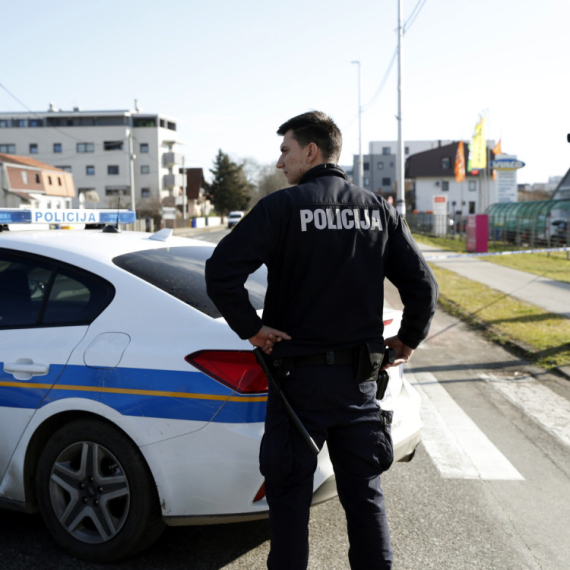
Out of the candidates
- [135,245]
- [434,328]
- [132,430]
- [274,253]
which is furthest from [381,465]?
[434,328]

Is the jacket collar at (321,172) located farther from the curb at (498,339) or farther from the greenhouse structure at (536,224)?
the greenhouse structure at (536,224)

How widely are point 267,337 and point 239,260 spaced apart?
315 mm

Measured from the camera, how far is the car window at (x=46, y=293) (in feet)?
10.6

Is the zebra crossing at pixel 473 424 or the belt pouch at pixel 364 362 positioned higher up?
the belt pouch at pixel 364 362

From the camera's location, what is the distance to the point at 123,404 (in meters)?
2.96

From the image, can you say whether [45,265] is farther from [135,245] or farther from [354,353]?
[354,353]

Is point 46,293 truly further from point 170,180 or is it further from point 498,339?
point 170,180

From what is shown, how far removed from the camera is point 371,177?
356 feet

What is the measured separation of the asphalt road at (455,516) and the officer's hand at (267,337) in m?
1.24

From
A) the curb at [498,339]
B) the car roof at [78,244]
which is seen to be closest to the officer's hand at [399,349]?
the car roof at [78,244]

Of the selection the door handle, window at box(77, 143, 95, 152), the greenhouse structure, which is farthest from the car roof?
window at box(77, 143, 95, 152)

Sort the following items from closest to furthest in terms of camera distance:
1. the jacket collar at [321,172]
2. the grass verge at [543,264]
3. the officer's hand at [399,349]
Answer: the jacket collar at [321,172] → the officer's hand at [399,349] → the grass verge at [543,264]

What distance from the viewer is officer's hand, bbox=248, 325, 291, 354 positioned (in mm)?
2473

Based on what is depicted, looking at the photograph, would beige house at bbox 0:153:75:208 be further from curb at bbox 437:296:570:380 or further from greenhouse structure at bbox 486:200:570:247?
curb at bbox 437:296:570:380
